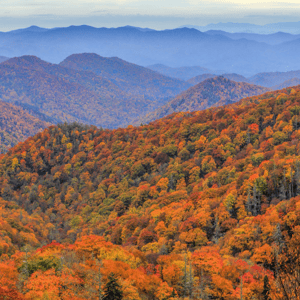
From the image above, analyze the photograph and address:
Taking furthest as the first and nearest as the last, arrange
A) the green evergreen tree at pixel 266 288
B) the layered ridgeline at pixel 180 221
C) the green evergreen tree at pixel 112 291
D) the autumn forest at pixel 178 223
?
the layered ridgeline at pixel 180 221
the autumn forest at pixel 178 223
the green evergreen tree at pixel 112 291
the green evergreen tree at pixel 266 288

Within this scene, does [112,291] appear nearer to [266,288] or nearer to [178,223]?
[266,288]

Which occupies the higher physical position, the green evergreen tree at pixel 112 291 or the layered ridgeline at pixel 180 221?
the green evergreen tree at pixel 112 291

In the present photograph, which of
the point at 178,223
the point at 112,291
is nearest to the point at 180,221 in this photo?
the point at 178,223

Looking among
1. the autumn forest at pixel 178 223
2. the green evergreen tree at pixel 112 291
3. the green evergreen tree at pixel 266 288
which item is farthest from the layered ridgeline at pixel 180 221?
the green evergreen tree at pixel 112 291

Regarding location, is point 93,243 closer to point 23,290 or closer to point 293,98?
point 23,290

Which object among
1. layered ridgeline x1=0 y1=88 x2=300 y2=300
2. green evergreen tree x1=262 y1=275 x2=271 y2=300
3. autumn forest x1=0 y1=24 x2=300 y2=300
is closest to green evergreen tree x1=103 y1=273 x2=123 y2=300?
autumn forest x1=0 y1=24 x2=300 y2=300

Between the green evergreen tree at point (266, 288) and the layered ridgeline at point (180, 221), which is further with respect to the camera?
the layered ridgeline at point (180, 221)

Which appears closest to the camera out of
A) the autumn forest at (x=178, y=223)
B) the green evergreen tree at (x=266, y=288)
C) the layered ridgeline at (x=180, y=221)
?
the green evergreen tree at (x=266, y=288)

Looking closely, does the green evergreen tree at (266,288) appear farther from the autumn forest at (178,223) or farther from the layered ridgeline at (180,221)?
the autumn forest at (178,223)
